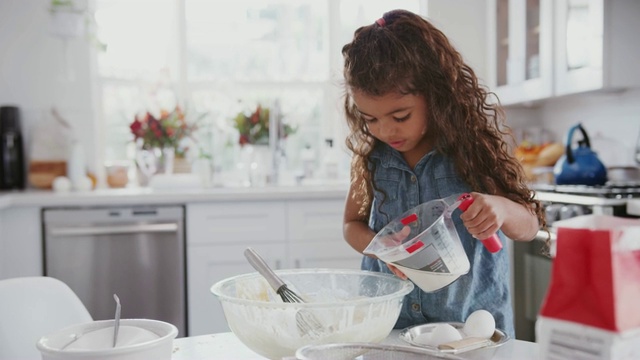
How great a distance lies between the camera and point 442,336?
84cm

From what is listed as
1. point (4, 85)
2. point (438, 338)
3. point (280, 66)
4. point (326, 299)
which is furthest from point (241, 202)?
point (438, 338)

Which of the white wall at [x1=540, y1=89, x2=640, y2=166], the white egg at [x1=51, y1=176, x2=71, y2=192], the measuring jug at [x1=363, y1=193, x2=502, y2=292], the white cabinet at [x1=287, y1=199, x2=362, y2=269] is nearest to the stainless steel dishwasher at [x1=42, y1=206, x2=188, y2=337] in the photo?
the white egg at [x1=51, y1=176, x2=71, y2=192]

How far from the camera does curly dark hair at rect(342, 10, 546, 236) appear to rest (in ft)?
3.77

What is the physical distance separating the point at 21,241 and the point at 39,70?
1.03m

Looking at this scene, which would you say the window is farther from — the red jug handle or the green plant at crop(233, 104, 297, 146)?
the red jug handle

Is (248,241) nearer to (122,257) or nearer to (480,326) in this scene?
(122,257)

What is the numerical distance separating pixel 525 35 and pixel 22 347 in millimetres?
2677

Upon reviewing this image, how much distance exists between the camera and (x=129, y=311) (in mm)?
2705

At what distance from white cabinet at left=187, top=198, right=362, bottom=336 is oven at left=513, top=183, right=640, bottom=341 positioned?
0.77m

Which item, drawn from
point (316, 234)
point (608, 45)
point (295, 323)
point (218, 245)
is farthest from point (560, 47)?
point (295, 323)

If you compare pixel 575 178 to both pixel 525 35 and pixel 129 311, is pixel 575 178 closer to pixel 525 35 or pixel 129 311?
pixel 525 35

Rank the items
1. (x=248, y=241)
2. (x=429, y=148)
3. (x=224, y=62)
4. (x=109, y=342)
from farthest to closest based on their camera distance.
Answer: (x=224, y=62)
(x=248, y=241)
(x=429, y=148)
(x=109, y=342)

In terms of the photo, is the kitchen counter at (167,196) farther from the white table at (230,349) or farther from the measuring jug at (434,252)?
the measuring jug at (434,252)

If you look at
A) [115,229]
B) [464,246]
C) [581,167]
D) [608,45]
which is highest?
[608,45]
